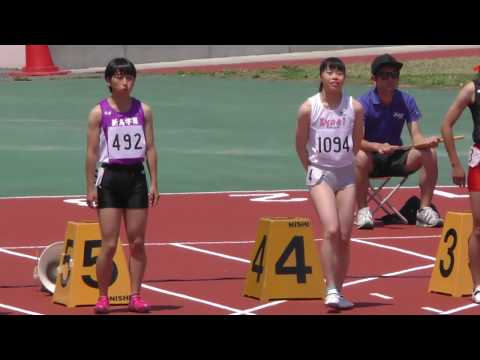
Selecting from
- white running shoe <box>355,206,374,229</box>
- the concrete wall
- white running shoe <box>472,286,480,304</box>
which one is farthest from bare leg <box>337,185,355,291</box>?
the concrete wall

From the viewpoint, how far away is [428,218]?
56.6ft

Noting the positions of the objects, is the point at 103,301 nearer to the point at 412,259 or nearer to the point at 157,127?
the point at 412,259

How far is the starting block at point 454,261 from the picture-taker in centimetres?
1335

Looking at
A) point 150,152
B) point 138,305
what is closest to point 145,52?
point 150,152

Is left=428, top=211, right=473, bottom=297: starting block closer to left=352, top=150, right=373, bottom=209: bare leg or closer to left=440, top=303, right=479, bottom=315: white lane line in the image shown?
left=440, top=303, right=479, bottom=315: white lane line

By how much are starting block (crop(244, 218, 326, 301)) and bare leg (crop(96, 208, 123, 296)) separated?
1429 millimetres

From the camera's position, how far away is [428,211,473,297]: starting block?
13352mm

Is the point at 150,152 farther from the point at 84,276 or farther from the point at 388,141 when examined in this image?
the point at 388,141

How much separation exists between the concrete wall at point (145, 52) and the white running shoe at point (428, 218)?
67.6ft

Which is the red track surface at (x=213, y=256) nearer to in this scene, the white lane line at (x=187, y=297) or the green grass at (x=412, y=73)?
the white lane line at (x=187, y=297)

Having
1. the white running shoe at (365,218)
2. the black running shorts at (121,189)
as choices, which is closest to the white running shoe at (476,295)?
the black running shorts at (121,189)

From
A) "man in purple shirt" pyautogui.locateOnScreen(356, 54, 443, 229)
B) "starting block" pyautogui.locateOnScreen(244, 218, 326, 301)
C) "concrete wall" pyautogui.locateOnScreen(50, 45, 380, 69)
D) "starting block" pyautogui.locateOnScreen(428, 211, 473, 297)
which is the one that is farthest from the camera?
"concrete wall" pyautogui.locateOnScreen(50, 45, 380, 69)

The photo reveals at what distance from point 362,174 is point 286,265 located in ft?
13.9

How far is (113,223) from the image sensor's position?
40.4 ft
